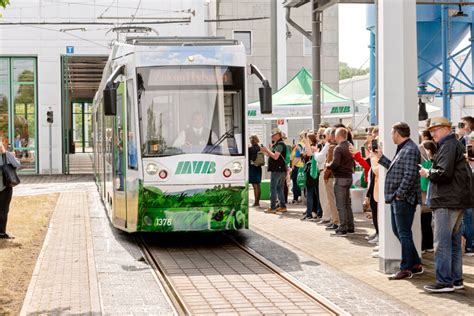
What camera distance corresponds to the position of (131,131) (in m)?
13.3

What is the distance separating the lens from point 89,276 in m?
10.5

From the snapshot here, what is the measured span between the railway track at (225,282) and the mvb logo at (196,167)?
1.23 m

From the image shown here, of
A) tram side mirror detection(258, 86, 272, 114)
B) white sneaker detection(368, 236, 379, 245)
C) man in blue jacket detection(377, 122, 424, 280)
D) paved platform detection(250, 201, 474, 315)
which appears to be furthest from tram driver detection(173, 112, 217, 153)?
man in blue jacket detection(377, 122, 424, 280)

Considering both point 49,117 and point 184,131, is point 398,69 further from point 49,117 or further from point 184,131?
point 49,117

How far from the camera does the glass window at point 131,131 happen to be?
43.0 ft

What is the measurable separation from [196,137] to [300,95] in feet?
43.0

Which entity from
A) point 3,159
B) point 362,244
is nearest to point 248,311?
point 362,244

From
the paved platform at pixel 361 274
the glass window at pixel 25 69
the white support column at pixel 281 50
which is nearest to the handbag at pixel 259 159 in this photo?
the paved platform at pixel 361 274

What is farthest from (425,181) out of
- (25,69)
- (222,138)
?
(25,69)

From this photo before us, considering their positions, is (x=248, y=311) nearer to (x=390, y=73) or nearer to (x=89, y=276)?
(x=89, y=276)

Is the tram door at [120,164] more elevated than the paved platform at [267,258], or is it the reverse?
the tram door at [120,164]

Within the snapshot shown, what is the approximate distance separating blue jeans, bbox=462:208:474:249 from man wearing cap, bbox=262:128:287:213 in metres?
7.34

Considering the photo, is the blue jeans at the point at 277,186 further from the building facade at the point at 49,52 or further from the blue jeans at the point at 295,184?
the building facade at the point at 49,52

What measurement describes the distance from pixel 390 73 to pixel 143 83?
13.9 ft
